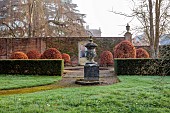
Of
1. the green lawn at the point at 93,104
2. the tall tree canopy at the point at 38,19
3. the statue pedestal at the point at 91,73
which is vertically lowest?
the green lawn at the point at 93,104

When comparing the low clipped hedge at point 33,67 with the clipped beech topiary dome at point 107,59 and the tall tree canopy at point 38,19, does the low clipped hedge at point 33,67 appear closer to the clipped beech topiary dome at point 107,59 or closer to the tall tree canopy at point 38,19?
the clipped beech topiary dome at point 107,59

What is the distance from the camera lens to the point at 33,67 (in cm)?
1488

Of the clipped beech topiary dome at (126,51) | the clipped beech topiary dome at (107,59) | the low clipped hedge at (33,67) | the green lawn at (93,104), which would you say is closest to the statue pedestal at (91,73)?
the low clipped hedge at (33,67)

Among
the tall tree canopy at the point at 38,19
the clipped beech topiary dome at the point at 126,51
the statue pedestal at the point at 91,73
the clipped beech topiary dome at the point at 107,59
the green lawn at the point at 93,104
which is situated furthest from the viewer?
the tall tree canopy at the point at 38,19

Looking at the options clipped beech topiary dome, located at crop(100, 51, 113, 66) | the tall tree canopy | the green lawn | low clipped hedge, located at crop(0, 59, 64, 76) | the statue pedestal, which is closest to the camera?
the green lawn

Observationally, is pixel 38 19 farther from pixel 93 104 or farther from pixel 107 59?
pixel 93 104

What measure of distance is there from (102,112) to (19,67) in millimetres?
10204

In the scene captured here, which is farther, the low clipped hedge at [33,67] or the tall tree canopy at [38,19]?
the tall tree canopy at [38,19]

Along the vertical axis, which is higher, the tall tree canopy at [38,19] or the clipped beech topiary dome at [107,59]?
the tall tree canopy at [38,19]

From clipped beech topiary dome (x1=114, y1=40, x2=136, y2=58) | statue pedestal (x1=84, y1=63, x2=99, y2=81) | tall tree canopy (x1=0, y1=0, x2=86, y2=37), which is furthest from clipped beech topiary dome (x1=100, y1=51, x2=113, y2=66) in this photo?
statue pedestal (x1=84, y1=63, x2=99, y2=81)

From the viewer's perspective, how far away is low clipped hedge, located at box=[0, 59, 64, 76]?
14.6m

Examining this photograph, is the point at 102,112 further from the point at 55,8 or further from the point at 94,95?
the point at 55,8

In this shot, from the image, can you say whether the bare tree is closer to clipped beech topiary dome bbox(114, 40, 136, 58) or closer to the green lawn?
clipped beech topiary dome bbox(114, 40, 136, 58)

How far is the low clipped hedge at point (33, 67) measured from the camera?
47.8 feet
